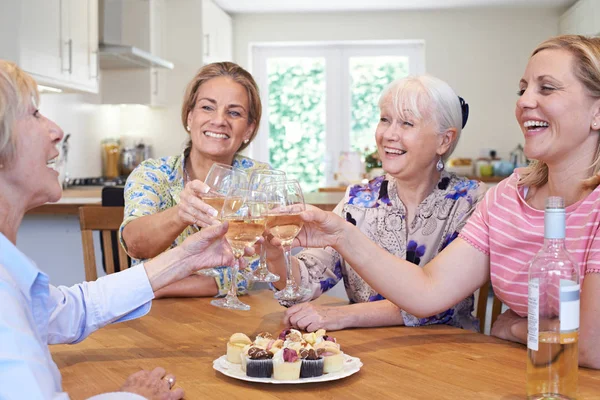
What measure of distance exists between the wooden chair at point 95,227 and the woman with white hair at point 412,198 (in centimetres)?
60

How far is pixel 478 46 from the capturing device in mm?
7430

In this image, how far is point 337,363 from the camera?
3.91 feet

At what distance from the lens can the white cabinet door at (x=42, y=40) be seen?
3785 mm

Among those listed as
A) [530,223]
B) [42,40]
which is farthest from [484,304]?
[42,40]

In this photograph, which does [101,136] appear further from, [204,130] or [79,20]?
[204,130]

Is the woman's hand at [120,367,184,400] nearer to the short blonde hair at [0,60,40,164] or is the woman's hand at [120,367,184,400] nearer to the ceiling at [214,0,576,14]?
the short blonde hair at [0,60,40,164]

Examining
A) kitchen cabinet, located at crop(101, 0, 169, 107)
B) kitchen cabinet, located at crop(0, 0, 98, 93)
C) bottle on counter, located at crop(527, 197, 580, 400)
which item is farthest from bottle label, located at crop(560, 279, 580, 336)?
kitchen cabinet, located at crop(101, 0, 169, 107)

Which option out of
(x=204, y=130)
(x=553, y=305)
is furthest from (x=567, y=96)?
(x=204, y=130)

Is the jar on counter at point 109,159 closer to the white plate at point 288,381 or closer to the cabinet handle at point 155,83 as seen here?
the cabinet handle at point 155,83

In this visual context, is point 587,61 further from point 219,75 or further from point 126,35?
point 126,35

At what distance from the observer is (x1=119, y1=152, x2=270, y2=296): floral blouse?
80.5 inches

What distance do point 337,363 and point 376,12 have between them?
6.71m

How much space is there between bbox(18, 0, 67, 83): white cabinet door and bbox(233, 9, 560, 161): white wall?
152 inches

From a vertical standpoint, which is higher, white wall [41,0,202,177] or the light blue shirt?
white wall [41,0,202,177]
